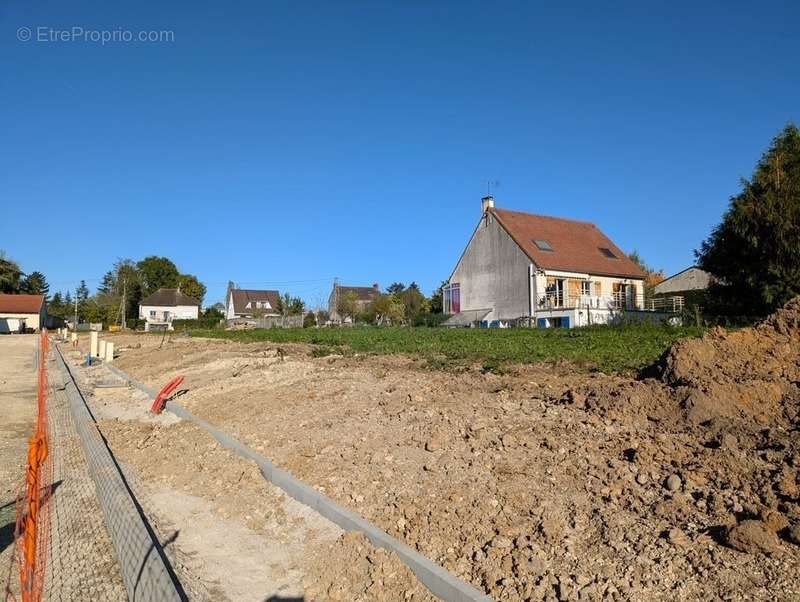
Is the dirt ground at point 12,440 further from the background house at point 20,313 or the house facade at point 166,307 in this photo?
the house facade at point 166,307

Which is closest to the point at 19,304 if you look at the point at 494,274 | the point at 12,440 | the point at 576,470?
the point at 494,274

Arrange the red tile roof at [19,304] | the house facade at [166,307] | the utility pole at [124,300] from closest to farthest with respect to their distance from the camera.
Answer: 1. the utility pole at [124,300]
2. the red tile roof at [19,304]
3. the house facade at [166,307]

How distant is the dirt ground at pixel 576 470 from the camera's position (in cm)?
371

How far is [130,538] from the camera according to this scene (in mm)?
4879

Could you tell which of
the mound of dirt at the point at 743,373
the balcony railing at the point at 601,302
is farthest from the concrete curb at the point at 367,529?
the balcony railing at the point at 601,302

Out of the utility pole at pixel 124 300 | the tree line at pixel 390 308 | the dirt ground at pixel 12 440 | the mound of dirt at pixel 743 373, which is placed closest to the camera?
the dirt ground at pixel 12 440

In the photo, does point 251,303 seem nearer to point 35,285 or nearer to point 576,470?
point 35,285

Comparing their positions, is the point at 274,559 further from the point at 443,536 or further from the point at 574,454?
the point at 574,454

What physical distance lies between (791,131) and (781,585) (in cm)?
2411

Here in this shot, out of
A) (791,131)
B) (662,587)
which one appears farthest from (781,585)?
(791,131)

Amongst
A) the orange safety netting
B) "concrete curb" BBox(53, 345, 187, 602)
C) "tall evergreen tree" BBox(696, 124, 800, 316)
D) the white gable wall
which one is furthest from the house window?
the orange safety netting

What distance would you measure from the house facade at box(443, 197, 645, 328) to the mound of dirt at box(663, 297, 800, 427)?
27.3m

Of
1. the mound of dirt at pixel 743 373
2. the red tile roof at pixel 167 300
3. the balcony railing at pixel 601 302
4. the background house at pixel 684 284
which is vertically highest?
the red tile roof at pixel 167 300

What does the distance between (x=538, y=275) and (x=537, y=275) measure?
0.07 m
